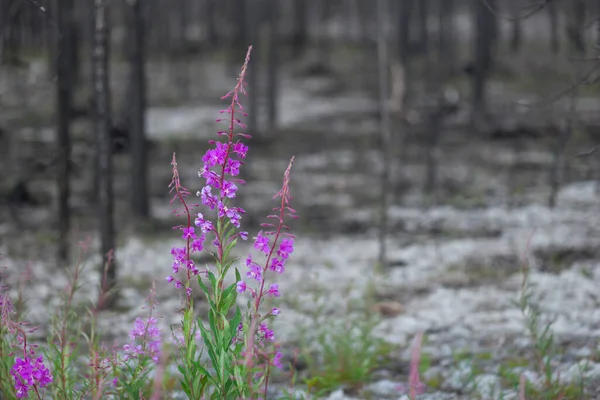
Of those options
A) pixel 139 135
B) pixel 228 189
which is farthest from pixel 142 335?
pixel 139 135

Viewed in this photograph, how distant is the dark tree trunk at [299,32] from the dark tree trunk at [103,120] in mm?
29847

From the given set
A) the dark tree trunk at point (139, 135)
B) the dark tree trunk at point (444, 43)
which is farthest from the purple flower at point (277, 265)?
the dark tree trunk at point (444, 43)

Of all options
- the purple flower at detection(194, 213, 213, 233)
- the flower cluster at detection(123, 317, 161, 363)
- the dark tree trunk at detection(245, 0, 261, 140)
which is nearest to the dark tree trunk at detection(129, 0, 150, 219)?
the dark tree trunk at detection(245, 0, 261, 140)

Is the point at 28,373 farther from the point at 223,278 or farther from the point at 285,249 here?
the point at 285,249

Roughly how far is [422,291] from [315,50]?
1261 inches

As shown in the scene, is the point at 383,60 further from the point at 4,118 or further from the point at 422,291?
the point at 4,118

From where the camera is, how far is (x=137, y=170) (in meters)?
13.9

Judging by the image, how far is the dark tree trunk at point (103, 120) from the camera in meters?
8.08

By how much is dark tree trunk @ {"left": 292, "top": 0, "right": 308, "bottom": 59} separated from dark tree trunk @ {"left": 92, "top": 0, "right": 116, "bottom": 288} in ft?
97.9

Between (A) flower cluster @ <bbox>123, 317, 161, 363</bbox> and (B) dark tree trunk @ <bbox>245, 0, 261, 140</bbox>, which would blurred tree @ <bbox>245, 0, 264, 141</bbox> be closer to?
(B) dark tree trunk @ <bbox>245, 0, 261, 140</bbox>

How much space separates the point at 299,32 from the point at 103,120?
33299mm

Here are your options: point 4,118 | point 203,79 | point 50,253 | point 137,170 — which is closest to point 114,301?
point 50,253

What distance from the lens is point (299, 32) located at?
40406 mm

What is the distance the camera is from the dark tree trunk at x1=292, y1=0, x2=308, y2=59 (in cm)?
3847
